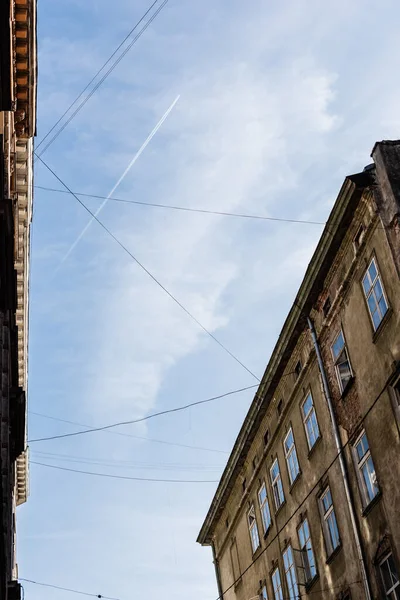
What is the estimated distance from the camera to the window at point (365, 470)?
57.2 feet

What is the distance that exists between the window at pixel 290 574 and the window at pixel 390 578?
19.6 ft

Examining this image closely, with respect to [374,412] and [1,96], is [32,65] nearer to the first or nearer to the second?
[1,96]

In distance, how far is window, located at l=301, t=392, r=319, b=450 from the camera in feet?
68.7

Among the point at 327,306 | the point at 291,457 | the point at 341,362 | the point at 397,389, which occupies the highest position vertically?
the point at 327,306

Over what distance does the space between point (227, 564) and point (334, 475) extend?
12.7 metres

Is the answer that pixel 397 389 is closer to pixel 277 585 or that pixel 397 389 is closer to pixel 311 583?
pixel 311 583

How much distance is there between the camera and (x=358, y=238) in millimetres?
18188

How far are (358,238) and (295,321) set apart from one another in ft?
13.4

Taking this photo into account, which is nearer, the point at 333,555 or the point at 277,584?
the point at 333,555

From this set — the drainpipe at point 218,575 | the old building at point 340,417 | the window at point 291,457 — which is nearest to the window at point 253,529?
the old building at point 340,417

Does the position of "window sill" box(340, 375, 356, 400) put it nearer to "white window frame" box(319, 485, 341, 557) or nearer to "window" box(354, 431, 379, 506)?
"window" box(354, 431, 379, 506)

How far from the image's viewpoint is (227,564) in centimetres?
3031

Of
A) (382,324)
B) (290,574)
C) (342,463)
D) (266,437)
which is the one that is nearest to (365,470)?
(342,463)

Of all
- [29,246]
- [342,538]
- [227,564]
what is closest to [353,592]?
[342,538]
